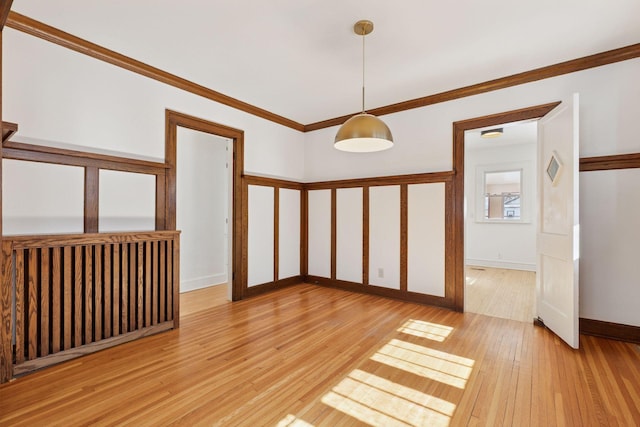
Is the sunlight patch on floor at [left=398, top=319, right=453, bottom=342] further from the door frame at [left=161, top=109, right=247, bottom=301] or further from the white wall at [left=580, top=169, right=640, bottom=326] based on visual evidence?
the door frame at [left=161, top=109, right=247, bottom=301]

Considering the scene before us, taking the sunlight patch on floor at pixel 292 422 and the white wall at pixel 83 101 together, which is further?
the white wall at pixel 83 101

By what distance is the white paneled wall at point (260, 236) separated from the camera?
4.55 m

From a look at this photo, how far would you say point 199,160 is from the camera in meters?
5.16

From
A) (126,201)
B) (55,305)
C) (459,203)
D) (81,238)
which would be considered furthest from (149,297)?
(459,203)

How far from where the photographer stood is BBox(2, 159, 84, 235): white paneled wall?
2.48m

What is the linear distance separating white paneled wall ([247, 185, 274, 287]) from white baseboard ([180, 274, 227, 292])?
116 cm

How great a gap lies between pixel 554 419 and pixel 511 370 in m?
0.58

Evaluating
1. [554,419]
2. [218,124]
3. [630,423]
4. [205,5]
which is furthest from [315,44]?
[630,423]

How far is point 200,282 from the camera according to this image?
16.7ft

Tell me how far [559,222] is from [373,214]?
227 centimetres

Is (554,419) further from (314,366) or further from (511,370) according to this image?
(314,366)

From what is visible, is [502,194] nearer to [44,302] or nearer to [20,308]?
[44,302]

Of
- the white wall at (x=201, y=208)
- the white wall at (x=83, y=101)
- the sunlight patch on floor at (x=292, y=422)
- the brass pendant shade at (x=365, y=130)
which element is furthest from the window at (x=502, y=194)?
the sunlight patch on floor at (x=292, y=422)

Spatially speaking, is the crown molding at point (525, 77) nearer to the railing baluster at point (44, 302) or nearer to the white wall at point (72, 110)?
the white wall at point (72, 110)
